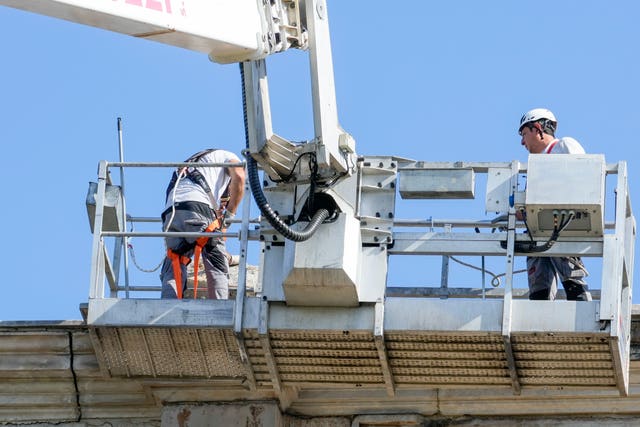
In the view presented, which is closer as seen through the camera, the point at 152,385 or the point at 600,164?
the point at 600,164

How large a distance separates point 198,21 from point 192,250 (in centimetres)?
400

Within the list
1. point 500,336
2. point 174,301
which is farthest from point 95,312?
point 500,336

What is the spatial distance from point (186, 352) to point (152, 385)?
2.14 feet

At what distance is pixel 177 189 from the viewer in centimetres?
1770

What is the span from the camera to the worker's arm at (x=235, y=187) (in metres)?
17.8

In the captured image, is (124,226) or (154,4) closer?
(154,4)

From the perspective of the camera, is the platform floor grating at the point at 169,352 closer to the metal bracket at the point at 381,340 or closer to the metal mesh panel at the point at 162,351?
the metal mesh panel at the point at 162,351

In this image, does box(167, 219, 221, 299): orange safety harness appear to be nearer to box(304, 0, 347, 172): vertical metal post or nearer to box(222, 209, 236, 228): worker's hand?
box(222, 209, 236, 228): worker's hand

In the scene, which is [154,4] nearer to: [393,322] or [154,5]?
[154,5]

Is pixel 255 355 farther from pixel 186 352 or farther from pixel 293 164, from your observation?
pixel 293 164

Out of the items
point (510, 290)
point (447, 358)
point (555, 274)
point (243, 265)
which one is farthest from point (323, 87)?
point (555, 274)

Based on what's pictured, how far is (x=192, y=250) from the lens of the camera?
17547 mm

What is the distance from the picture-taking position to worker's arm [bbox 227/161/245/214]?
17797 millimetres

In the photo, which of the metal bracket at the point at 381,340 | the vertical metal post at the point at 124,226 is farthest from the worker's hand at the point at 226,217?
the metal bracket at the point at 381,340
